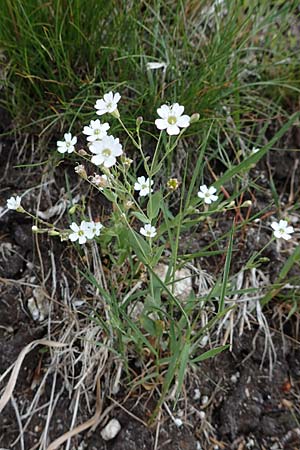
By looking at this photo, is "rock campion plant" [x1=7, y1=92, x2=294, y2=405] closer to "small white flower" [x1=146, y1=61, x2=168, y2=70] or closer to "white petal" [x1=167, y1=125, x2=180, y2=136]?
"white petal" [x1=167, y1=125, x2=180, y2=136]

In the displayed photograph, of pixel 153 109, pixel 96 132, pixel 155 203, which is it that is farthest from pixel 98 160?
pixel 153 109

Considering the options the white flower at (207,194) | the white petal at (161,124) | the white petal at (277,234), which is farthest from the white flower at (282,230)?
the white petal at (161,124)

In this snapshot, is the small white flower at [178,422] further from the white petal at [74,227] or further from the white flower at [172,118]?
the white flower at [172,118]

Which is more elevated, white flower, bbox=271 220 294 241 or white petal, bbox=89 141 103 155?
white petal, bbox=89 141 103 155

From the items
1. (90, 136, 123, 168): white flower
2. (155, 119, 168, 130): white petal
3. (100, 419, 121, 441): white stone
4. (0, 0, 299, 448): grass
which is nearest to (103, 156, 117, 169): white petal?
(90, 136, 123, 168): white flower

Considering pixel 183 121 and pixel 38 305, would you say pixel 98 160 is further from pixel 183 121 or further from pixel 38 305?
pixel 38 305

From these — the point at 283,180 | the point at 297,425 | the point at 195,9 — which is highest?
the point at 195,9

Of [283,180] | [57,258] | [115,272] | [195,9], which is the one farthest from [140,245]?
[195,9]

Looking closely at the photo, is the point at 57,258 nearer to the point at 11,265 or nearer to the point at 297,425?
the point at 11,265
